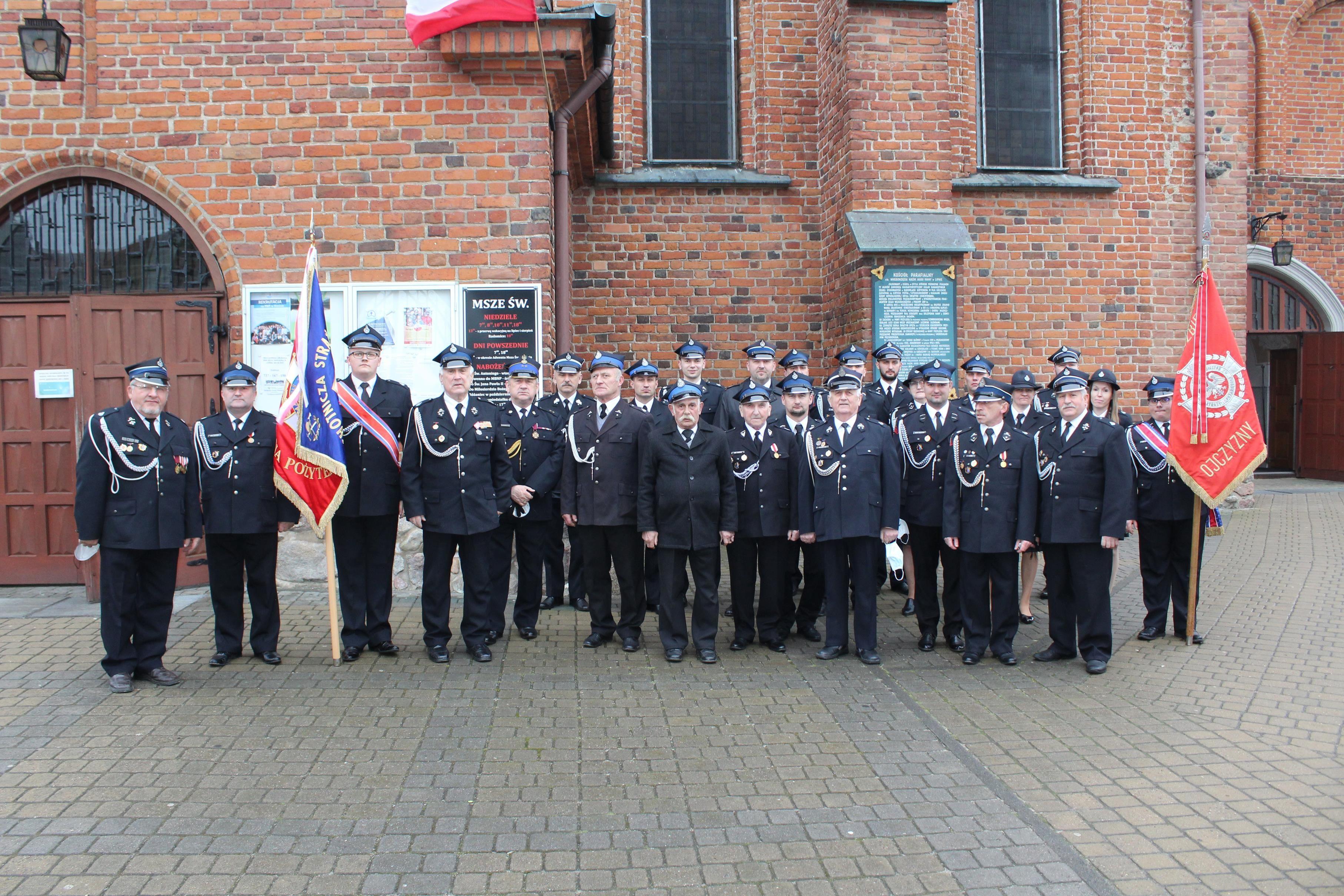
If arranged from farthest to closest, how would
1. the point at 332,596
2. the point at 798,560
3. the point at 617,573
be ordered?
the point at 798,560 → the point at 617,573 → the point at 332,596

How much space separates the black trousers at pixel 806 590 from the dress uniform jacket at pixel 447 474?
7.19 ft

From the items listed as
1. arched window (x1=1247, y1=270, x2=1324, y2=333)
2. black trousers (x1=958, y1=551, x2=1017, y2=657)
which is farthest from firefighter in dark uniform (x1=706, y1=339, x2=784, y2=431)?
arched window (x1=1247, y1=270, x2=1324, y2=333)

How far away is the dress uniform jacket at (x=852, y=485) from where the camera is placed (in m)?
6.32

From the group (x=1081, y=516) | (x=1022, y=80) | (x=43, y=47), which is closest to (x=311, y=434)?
(x=43, y=47)

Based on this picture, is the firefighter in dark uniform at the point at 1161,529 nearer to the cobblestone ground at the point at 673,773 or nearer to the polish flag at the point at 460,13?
the cobblestone ground at the point at 673,773

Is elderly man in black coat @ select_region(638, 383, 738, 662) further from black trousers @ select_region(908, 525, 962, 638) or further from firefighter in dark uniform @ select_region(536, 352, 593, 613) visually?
black trousers @ select_region(908, 525, 962, 638)

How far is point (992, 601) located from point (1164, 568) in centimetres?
154

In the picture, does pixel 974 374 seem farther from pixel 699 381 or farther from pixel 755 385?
pixel 699 381

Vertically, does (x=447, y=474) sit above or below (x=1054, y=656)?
above

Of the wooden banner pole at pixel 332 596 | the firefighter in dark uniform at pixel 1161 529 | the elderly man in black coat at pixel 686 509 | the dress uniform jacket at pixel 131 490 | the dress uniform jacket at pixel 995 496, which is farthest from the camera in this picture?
the firefighter in dark uniform at pixel 1161 529

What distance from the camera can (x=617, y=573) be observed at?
6754 millimetres

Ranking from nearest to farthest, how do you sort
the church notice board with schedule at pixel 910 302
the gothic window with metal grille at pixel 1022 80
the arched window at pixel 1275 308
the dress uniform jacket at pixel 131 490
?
the dress uniform jacket at pixel 131 490 < the church notice board with schedule at pixel 910 302 < the gothic window with metal grille at pixel 1022 80 < the arched window at pixel 1275 308

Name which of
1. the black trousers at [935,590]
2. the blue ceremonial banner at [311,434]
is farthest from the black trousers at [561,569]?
the black trousers at [935,590]

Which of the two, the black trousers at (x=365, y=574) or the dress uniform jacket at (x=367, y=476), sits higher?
the dress uniform jacket at (x=367, y=476)
